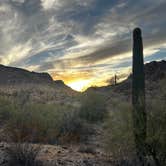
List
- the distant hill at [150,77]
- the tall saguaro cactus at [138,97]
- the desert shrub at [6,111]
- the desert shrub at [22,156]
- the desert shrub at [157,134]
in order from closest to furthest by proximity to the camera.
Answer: the desert shrub at [22,156], the desert shrub at [157,134], the tall saguaro cactus at [138,97], the desert shrub at [6,111], the distant hill at [150,77]

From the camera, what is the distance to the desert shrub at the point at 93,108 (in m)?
25.2

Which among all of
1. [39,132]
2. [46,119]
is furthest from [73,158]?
[46,119]

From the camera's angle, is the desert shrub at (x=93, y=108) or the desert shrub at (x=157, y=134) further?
the desert shrub at (x=93, y=108)

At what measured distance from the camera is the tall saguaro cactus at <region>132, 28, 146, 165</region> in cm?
1245

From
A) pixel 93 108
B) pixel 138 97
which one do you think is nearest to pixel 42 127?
pixel 138 97

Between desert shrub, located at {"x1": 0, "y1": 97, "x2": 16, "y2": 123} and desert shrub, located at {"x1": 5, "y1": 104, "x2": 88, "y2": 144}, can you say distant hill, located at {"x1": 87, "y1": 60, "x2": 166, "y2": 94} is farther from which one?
desert shrub, located at {"x1": 5, "y1": 104, "x2": 88, "y2": 144}

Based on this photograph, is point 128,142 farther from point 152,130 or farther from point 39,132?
point 39,132

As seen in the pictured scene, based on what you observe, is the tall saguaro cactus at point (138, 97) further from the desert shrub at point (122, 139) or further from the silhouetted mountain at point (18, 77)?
the silhouetted mountain at point (18, 77)

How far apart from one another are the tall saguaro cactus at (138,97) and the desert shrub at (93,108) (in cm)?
1089

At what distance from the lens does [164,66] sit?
203 feet

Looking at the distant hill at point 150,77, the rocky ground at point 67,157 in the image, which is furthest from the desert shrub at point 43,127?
the distant hill at point 150,77

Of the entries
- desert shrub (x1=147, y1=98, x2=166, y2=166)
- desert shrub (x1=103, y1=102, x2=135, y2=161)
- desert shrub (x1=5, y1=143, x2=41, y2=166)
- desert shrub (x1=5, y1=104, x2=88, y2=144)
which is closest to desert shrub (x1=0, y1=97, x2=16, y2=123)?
desert shrub (x1=5, y1=104, x2=88, y2=144)

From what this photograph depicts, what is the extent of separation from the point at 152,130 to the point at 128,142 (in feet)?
3.12

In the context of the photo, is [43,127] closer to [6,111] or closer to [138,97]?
[6,111]
